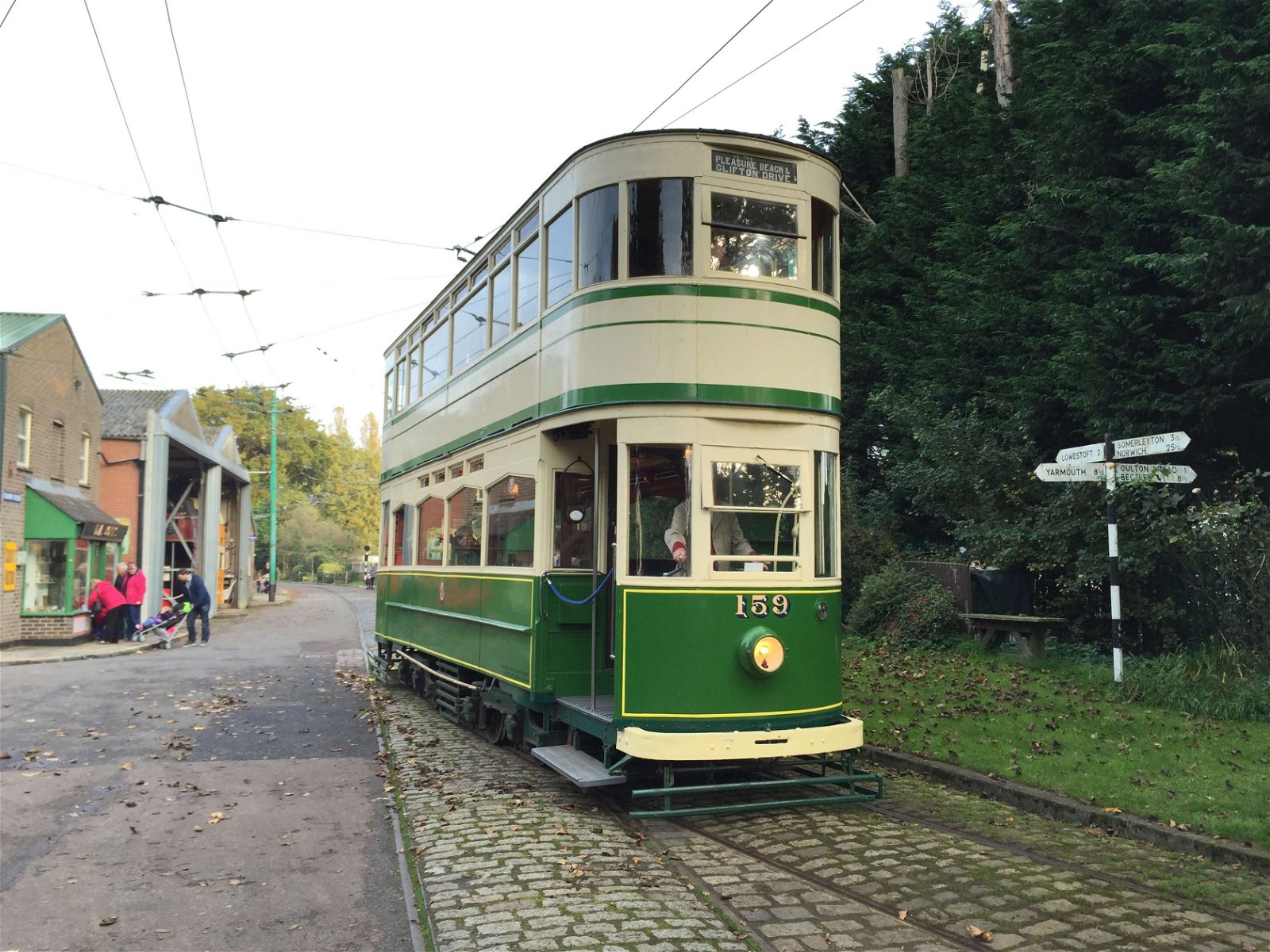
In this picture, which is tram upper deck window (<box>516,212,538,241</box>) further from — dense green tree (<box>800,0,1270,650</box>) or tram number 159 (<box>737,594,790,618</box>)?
dense green tree (<box>800,0,1270,650</box>)

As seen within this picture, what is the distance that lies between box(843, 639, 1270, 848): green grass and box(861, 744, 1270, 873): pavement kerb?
0.14 meters

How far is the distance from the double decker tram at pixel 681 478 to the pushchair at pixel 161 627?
1683 centimetres

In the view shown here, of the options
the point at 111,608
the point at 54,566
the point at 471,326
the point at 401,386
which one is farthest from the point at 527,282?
the point at 54,566

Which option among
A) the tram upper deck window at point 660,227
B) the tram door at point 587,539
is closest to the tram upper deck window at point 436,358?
the tram door at point 587,539

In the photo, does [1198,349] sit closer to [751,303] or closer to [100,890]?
[751,303]

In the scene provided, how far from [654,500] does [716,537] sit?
0.49 m

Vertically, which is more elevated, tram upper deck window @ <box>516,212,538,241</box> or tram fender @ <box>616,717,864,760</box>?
tram upper deck window @ <box>516,212,538,241</box>

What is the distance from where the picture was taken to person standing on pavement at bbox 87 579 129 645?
75.3 ft

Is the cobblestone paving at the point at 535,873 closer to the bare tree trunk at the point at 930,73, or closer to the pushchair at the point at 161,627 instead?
the pushchair at the point at 161,627

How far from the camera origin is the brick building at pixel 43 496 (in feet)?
69.9

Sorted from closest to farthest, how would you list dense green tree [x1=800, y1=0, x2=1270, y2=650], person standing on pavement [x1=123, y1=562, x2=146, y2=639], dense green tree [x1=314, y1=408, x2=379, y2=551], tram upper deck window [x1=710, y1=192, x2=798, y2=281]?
tram upper deck window [x1=710, y1=192, x2=798, y2=281] → dense green tree [x1=800, y1=0, x2=1270, y2=650] → person standing on pavement [x1=123, y1=562, x2=146, y2=639] → dense green tree [x1=314, y1=408, x2=379, y2=551]

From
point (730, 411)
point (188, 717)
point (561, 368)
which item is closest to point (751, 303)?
point (730, 411)

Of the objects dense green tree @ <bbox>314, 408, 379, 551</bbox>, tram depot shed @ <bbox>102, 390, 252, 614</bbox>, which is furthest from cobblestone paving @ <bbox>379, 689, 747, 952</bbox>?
dense green tree @ <bbox>314, 408, 379, 551</bbox>

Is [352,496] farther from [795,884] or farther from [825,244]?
[795,884]
